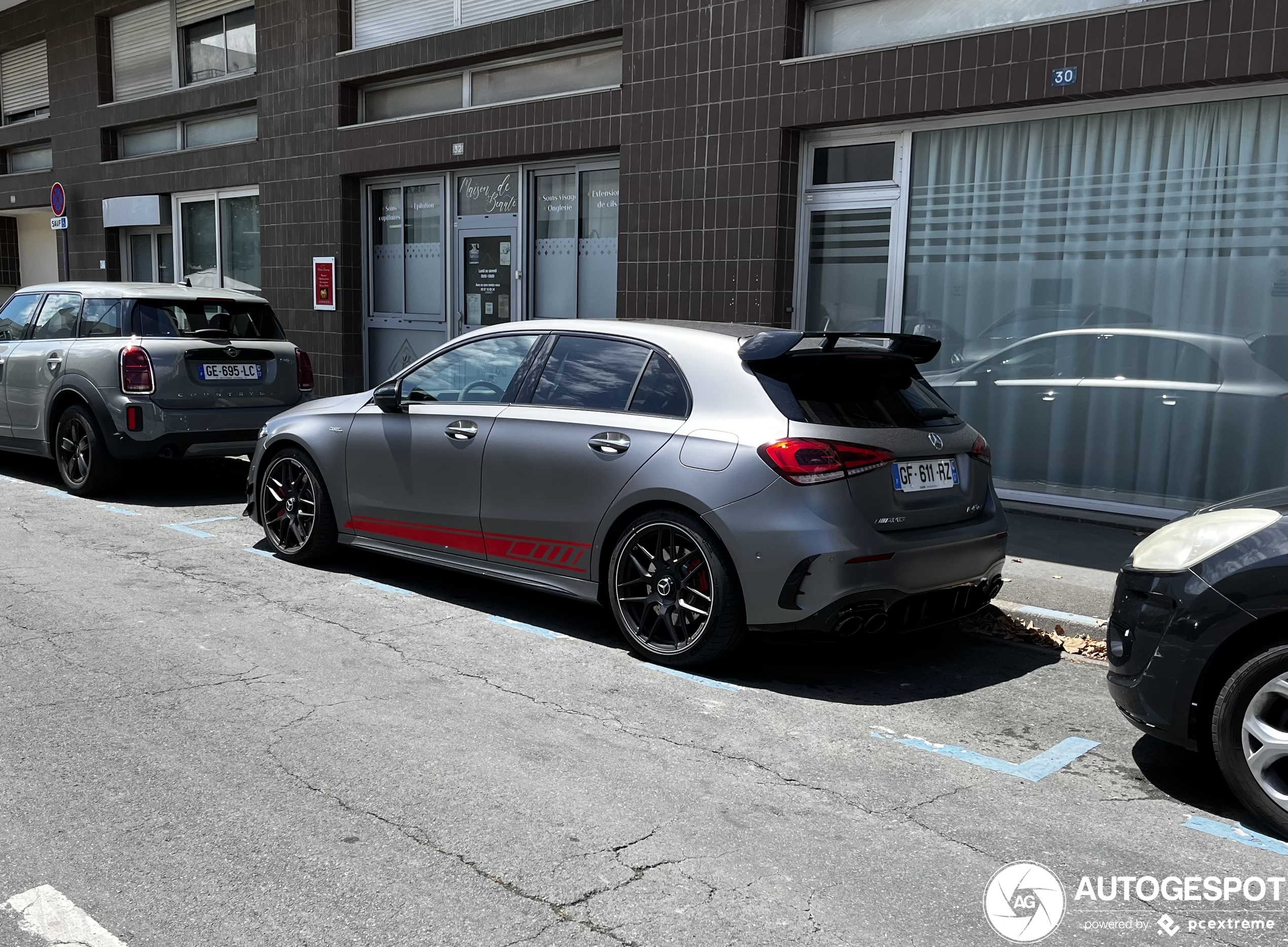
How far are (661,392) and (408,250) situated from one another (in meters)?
9.56

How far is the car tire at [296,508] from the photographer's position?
23.5ft

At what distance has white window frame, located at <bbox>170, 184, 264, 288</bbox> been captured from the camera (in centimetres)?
1653

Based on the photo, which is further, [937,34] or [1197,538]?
[937,34]

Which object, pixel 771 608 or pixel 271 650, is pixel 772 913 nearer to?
pixel 771 608

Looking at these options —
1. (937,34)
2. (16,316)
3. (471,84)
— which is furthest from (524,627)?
(471,84)

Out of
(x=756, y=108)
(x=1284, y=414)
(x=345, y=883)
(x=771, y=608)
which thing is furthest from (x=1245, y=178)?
(x=345, y=883)

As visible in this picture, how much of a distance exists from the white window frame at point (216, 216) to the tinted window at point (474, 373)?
34.1 feet

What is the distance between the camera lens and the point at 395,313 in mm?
14547

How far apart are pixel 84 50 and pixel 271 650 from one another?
58.6 feet

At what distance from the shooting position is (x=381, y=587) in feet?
22.8

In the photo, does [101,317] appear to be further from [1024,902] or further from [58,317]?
[1024,902]

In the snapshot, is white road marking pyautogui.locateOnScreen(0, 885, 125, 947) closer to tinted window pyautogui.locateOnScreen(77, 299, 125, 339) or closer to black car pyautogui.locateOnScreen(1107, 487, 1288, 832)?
black car pyautogui.locateOnScreen(1107, 487, 1288, 832)

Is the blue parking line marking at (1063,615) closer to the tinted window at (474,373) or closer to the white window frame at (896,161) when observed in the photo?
the tinted window at (474,373)

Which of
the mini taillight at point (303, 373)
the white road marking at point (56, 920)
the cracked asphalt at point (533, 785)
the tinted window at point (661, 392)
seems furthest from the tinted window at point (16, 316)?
the white road marking at point (56, 920)
